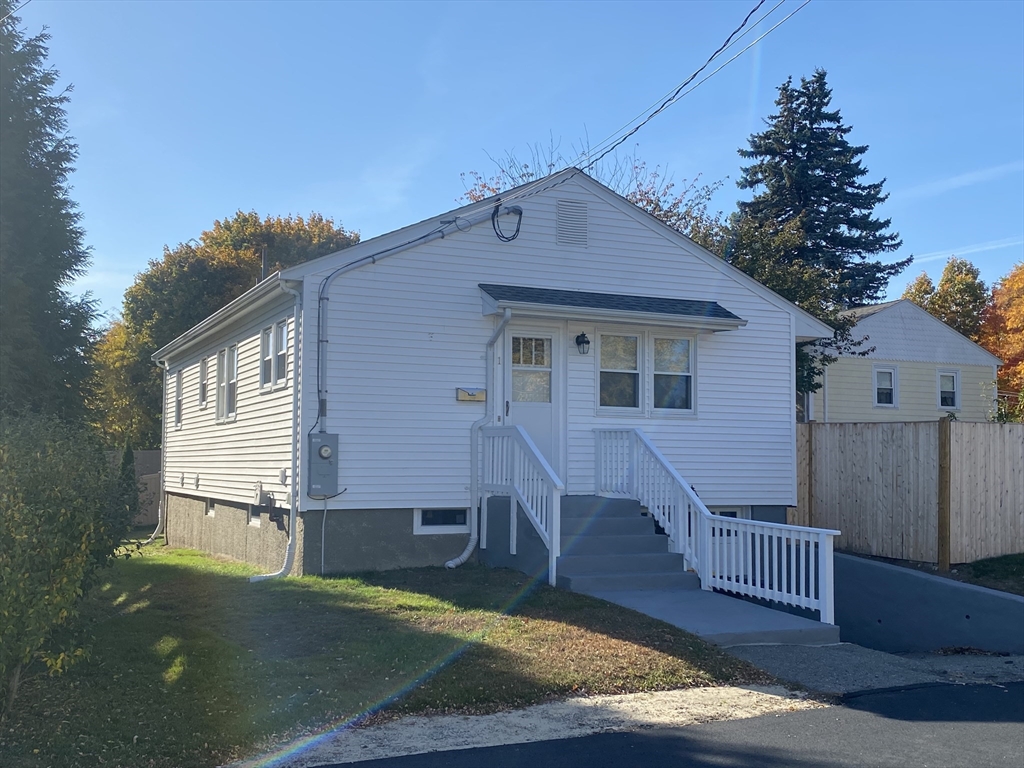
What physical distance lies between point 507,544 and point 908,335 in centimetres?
2115

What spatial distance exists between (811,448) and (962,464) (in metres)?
3.19

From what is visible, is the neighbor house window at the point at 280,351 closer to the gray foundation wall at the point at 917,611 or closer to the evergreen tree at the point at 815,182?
the gray foundation wall at the point at 917,611

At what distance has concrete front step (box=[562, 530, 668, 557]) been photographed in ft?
36.8

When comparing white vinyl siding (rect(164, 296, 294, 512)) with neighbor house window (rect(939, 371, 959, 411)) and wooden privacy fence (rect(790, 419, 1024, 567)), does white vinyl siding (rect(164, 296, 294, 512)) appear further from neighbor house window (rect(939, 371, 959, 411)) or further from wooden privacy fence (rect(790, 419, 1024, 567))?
neighbor house window (rect(939, 371, 959, 411))

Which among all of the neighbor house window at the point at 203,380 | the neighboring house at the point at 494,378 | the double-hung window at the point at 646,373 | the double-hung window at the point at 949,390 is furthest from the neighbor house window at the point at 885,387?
the neighbor house window at the point at 203,380

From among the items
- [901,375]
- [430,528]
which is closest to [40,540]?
[430,528]

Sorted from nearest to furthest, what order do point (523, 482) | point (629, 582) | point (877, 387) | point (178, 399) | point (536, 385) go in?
point (629, 582), point (523, 482), point (536, 385), point (178, 399), point (877, 387)

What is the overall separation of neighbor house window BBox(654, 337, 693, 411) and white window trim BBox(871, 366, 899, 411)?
16.8 meters

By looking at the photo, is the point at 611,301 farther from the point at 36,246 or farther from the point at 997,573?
the point at 36,246

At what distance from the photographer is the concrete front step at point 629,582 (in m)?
10.5

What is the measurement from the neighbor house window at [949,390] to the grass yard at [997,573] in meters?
17.7

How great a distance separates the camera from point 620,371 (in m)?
13.8

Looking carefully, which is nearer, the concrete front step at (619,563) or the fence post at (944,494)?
the concrete front step at (619,563)

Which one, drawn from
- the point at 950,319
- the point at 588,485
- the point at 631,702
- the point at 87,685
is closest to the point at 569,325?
the point at 588,485
